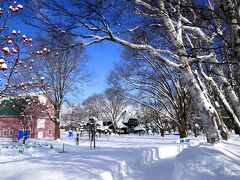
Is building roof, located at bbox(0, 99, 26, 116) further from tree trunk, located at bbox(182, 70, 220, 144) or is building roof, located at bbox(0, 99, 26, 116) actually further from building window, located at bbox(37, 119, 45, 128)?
tree trunk, located at bbox(182, 70, 220, 144)

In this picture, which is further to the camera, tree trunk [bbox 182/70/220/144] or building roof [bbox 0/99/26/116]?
building roof [bbox 0/99/26/116]

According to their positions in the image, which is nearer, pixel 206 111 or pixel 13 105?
pixel 206 111

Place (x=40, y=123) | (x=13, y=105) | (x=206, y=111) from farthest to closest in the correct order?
(x=40, y=123)
(x=13, y=105)
(x=206, y=111)

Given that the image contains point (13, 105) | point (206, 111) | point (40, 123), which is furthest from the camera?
point (40, 123)

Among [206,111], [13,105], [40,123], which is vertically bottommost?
[206,111]

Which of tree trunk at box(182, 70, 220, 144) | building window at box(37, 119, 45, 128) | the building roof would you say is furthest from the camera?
building window at box(37, 119, 45, 128)

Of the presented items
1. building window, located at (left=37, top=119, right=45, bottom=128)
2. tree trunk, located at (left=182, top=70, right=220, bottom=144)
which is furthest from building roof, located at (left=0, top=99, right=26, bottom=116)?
tree trunk, located at (left=182, top=70, right=220, bottom=144)

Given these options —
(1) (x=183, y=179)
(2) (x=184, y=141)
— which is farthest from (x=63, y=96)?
(1) (x=183, y=179)

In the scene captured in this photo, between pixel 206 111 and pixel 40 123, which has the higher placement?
pixel 40 123

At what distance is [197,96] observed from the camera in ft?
24.2

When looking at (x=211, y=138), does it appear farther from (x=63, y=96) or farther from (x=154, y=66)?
(x=63, y=96)

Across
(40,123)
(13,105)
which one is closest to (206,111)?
(13,105)

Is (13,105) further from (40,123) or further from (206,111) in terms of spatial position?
(40,123)

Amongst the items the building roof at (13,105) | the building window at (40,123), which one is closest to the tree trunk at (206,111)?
the building roof at (13,105)
